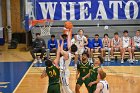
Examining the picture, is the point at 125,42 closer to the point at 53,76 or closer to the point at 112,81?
the point at 112,81

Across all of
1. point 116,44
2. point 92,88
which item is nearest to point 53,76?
point 92,88

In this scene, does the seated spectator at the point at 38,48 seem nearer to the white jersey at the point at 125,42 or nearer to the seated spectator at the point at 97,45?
the seated spectator at the point at 97,45

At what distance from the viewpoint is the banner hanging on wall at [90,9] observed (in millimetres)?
17797

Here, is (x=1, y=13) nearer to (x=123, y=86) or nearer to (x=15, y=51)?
(x=15, y=51)

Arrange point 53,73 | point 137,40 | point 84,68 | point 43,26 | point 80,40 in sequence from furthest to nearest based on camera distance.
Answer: point 43,26 < point 137,40 < point 80,40 < point 84,68 < point 53,73

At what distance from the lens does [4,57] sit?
17.0 metres

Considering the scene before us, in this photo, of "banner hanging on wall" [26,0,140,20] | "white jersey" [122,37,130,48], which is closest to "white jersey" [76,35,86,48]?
"white jersey" [122,37,130,48]

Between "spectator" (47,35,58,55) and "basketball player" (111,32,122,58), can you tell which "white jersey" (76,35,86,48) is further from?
"basketball player" (111,32,122,58)

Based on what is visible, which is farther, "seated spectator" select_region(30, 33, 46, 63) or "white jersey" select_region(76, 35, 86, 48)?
"seated spectator" select_region(30, 33, 46, 63)

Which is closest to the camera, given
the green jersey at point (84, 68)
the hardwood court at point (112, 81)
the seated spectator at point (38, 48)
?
the green jersey at point (84, 68)

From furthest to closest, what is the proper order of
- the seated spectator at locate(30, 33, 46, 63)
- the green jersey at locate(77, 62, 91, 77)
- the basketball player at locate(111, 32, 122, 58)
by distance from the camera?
the basketball player at locate(111, 32, 122, 58) < the seated spectator at locate(30, 33, 46, 63) < the green jersey at locate(77, 62, 91, 77)

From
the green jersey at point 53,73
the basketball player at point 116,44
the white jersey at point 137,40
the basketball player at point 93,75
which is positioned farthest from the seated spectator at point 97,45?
the green jersey at point 53,73

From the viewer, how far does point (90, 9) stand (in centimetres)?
1786

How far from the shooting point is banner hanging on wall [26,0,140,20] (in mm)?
17797
